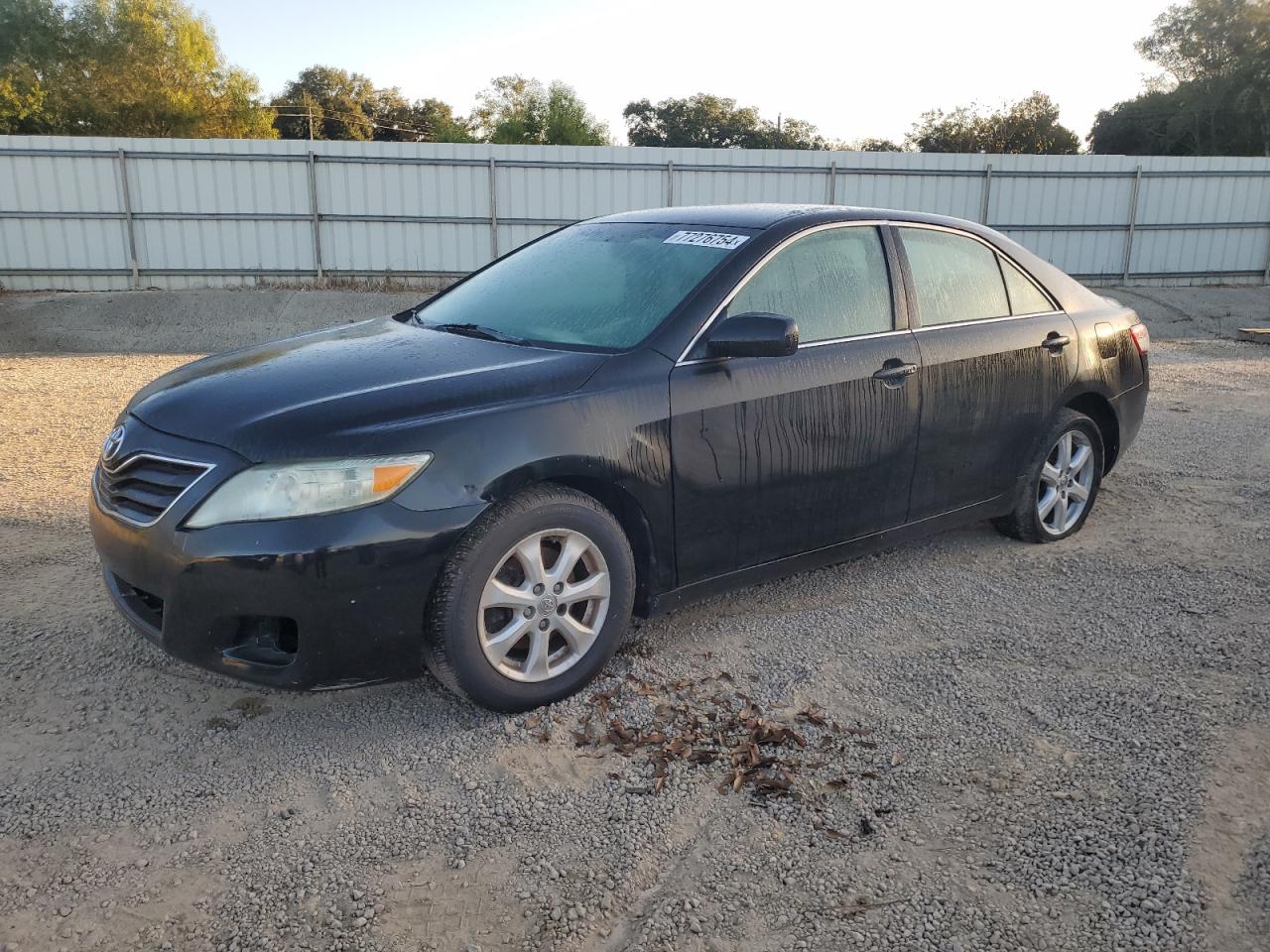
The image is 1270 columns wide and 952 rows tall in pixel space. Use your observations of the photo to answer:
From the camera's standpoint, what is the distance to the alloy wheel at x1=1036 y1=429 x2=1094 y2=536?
4.89 metres

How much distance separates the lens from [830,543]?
13.1 ft

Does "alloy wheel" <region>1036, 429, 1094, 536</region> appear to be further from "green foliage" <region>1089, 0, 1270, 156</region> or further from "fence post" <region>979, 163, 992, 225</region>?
"green foliage" <region>1089, 0, 1270, 156</region>

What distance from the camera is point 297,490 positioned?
9.29 ft

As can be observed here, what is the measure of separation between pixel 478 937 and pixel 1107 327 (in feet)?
14.0

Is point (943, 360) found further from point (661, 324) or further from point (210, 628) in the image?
point (210, 628)

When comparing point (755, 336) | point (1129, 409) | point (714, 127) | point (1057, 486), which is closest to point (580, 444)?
point (755, 336)

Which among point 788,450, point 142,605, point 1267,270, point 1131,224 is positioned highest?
point 1131,224

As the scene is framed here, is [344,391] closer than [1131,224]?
Yes

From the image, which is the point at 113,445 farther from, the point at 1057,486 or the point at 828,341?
the point at 1057,486

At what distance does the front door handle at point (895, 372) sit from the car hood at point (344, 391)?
4.08 ft

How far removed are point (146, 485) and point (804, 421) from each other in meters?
2.24

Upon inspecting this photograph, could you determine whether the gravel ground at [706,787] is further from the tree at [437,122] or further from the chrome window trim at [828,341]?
the tree at [437,122]

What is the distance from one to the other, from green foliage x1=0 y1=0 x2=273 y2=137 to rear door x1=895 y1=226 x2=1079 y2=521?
38637 millimetres

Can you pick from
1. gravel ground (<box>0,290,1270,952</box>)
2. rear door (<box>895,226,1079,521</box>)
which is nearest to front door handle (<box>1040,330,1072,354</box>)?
rear door (<box>895,226,1079,521</box>)
